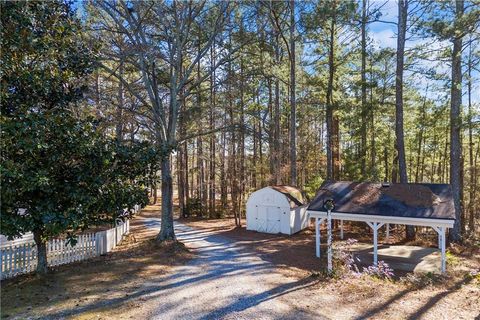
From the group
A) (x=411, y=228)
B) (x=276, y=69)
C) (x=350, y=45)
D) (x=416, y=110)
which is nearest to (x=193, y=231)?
(x=276, y=69)

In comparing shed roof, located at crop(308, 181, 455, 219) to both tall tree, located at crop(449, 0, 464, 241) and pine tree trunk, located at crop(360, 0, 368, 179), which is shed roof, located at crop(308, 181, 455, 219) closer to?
tall tree, located at crop(449, 0, 464, 241)

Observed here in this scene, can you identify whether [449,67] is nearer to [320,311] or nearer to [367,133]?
[367,133]

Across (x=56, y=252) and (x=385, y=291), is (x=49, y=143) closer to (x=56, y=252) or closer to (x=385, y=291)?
(x=56, y=252)

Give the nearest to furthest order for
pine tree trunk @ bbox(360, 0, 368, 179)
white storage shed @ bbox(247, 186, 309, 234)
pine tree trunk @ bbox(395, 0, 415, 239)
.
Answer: pine tree trunk @ bbox(395, 0, 415, 239), pine tree trunk @ bbox(360, 0, 368, 179), white storage shed @ bbox(247, 186, 309, 234)

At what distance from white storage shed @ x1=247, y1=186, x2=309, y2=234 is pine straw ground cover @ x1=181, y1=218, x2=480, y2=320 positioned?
11.2ft

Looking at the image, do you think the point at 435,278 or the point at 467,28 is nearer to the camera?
the point at 435,278

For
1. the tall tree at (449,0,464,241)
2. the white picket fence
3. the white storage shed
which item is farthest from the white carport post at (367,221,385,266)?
the white picket fence

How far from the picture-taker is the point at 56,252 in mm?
9203

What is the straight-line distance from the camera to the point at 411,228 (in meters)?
15.2

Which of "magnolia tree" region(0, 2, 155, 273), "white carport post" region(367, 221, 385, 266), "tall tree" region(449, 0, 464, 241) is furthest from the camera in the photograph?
"tall tree" region(449, 0, 464, 241)

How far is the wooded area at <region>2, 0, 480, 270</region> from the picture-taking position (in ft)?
23.2

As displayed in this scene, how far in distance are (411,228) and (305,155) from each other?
9.64 metres

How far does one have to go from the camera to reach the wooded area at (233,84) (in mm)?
7062

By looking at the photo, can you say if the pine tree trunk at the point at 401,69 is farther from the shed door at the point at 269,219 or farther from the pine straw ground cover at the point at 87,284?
the pine straw ground cover at the point at 87,284
